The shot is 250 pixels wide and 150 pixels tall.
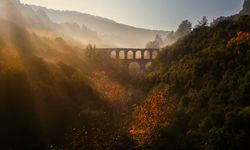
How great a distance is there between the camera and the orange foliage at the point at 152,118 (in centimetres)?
5659

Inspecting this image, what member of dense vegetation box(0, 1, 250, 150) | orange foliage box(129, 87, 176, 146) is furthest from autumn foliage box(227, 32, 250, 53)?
orange foliage box(129, 87, 176, 146)

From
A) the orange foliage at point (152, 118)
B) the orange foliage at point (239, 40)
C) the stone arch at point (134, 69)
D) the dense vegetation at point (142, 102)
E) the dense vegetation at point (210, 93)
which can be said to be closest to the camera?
the dense vegetation at point (142, 102)

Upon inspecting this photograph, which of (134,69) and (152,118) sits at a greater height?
(152,118)

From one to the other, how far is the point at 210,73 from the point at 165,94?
9.90 meters

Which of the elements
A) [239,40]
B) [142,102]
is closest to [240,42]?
[239,40]

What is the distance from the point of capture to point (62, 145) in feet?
157

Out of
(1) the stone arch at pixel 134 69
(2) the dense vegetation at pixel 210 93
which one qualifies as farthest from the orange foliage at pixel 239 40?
(1) the stone arch at pixel 134 69

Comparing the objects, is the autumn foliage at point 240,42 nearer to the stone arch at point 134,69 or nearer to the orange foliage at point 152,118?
the orange foliage at point 152,118

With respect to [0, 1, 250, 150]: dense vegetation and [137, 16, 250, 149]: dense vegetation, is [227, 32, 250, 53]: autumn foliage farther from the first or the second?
[0, 1, 250, 150]: dense vegetation

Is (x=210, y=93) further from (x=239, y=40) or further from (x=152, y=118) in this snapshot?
(x=239, y=40)

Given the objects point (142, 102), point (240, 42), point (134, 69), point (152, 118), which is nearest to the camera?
point (152, 118)

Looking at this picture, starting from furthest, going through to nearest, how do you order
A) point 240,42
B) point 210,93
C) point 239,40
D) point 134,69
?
1. point 134,69
2. point 239,40
3. point 240,42
4. point 210,93

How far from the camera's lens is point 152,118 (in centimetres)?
6438

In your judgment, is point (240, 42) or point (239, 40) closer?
point (240, 42)
